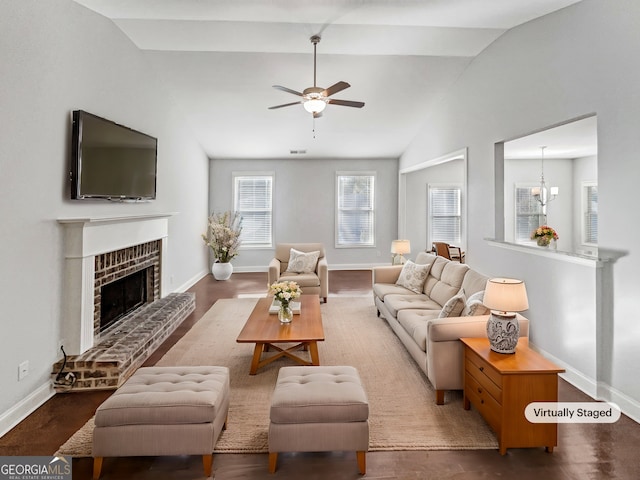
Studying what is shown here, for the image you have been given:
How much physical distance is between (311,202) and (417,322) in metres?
5.94

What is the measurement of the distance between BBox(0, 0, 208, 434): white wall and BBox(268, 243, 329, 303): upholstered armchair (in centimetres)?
265

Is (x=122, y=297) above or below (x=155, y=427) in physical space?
above

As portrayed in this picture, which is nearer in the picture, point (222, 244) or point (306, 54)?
point (306, 54)

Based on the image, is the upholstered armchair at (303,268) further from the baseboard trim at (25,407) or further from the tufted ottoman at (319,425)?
the tufted ottoman at (319,425)

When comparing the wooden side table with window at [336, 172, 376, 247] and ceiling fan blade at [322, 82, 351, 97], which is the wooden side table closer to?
ceiling fan blade at [322, 82, 351, 97]

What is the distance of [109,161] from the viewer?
12.4 ft

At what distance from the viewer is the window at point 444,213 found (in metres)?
9.16

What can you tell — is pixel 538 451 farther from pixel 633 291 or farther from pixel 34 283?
pixel 34 283

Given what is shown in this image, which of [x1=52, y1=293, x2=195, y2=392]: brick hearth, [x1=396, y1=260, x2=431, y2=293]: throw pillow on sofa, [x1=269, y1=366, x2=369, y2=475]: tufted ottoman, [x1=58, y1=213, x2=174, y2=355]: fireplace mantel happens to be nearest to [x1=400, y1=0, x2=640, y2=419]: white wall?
[x1=396, y1=260, x2=431, y2=293]: throw pillow on sofa

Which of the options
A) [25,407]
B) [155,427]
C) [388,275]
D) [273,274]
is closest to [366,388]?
[155,427]

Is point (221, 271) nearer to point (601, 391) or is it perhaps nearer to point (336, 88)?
point (336, 88)

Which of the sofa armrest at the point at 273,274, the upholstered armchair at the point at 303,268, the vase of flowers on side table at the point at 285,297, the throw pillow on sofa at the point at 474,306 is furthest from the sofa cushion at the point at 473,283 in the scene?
the sofa armrest at the point at 273,274

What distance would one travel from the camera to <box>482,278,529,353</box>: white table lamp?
2498 mm

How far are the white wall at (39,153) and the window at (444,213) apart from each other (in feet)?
23.3
